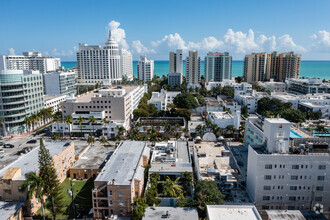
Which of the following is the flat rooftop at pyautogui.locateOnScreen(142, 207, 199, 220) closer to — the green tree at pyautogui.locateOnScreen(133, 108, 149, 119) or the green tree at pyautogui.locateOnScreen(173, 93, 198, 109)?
the green tree at pyautogui.locateOnScreen(133, 108, 149, 119)

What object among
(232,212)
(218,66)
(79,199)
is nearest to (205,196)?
(232,212)

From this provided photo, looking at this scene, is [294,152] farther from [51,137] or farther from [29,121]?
[29,121]

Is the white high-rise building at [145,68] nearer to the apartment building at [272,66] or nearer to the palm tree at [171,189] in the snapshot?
the apartment building at [272,66]

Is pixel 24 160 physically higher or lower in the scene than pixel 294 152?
lower

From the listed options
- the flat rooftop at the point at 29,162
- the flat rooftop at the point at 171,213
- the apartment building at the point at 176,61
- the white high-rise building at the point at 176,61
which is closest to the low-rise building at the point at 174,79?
the apartment building at the point at 176,61

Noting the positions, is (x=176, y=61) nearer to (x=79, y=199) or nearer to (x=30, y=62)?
(x=30, y=62)

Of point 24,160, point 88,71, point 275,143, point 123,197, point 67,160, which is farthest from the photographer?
point 88,71

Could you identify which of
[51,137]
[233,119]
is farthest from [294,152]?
[51,137]
